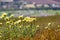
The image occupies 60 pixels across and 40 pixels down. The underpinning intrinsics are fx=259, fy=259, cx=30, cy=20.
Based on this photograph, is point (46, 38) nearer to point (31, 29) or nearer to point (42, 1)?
point (31, 29)

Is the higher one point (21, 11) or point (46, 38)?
point (46, 38)

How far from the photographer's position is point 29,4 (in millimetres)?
7898

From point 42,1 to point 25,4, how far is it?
528 mm

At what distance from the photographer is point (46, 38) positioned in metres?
2.63

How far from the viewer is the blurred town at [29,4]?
7598 millimetres

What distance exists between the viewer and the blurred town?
7.60 metres

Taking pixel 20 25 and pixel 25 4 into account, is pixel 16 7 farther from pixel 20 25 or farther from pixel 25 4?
pixel 20 25

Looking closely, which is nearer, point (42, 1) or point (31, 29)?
point (31, 29)

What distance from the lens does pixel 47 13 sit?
24.6 ft

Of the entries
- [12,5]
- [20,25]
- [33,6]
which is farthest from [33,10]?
[20,25]

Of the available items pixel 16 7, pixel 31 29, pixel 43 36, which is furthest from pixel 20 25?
pixel 16 7

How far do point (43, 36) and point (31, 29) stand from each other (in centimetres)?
32

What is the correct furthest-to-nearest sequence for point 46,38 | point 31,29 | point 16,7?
point 16,7
point 31,29
point 46,38

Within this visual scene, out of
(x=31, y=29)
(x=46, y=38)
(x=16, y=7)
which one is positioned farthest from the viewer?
(x=16, y=7)
